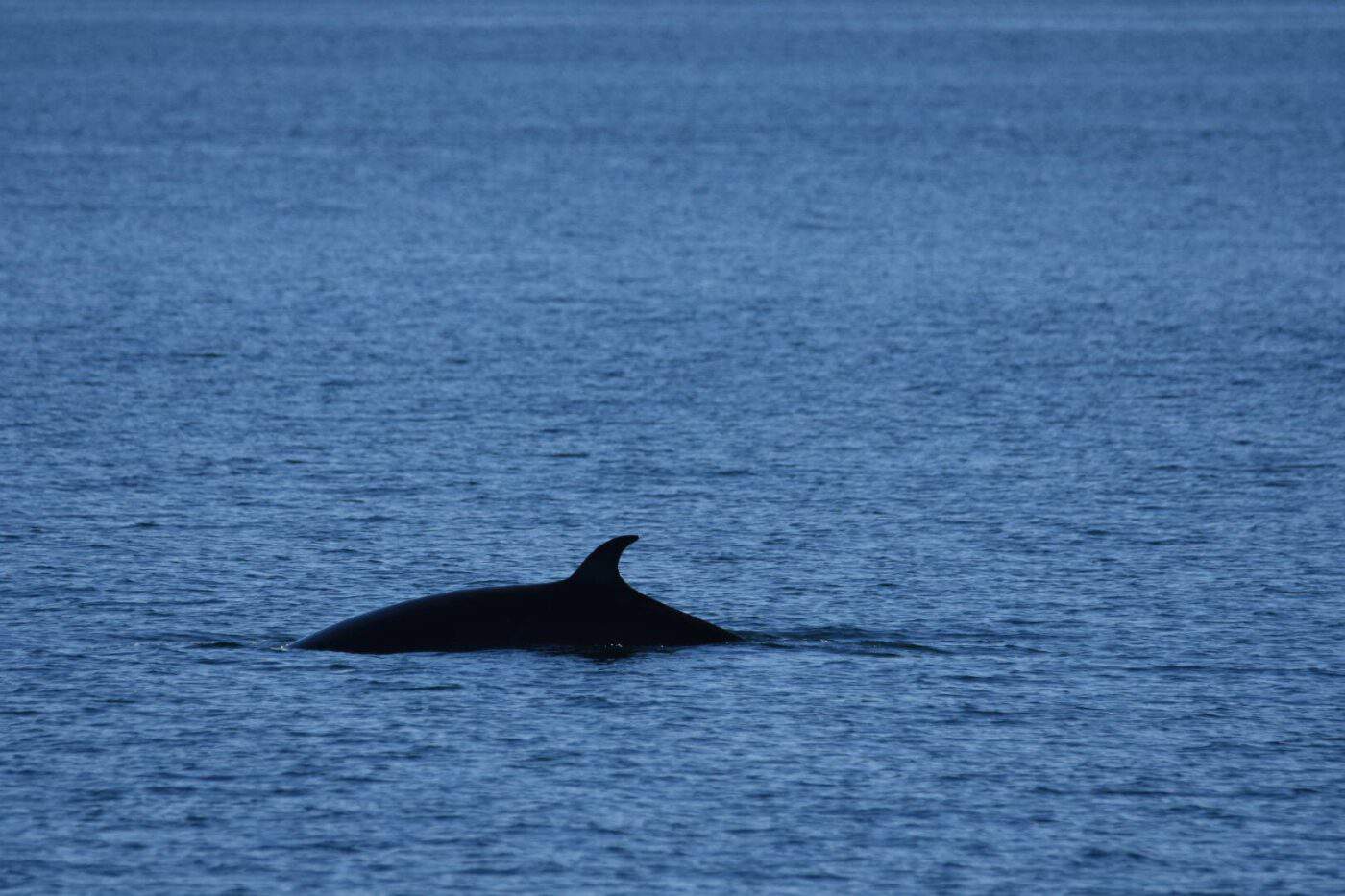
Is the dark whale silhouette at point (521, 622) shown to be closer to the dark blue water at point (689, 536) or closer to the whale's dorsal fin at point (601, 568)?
the whale's dorsal fin at point (601, 568)

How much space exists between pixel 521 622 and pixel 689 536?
5.65 m

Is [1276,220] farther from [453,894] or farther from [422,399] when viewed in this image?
[453,894]

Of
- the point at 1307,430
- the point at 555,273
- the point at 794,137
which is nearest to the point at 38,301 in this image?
the point at 555,273

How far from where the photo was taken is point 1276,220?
200 feet

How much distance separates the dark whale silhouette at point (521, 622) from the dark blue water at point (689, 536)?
314mm

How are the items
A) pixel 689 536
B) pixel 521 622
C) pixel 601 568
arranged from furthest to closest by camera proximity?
pixel 689 536, pixel 521 622, pixel 601 568

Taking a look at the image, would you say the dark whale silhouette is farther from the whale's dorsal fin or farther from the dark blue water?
the dark blue water

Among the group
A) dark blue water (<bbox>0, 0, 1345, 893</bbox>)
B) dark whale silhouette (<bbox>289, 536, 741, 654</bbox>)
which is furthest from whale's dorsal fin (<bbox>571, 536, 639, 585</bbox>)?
dark blue water (<bbox>0, 0, 1345, 893</bbox>)

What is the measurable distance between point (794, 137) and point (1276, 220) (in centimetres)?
3909

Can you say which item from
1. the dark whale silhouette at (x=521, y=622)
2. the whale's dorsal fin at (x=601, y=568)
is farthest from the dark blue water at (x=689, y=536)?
the whale's dorsal fin at (x=601, y=568)

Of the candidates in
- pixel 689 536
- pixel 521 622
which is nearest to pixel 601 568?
pixel 521 622

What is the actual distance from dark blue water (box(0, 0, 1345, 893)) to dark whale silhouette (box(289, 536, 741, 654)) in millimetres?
314

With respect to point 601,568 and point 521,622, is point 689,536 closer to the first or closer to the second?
point 521,622

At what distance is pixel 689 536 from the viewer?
25719mm
